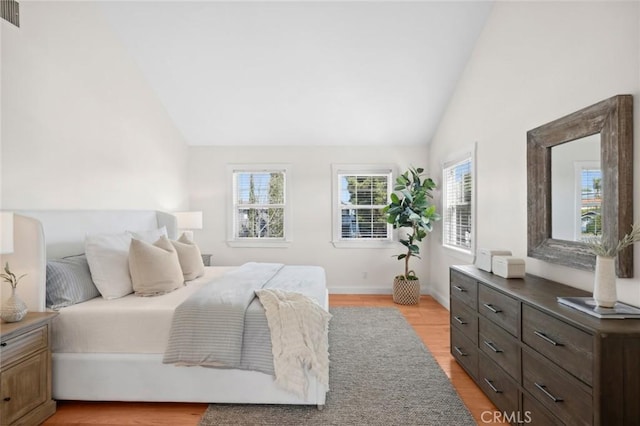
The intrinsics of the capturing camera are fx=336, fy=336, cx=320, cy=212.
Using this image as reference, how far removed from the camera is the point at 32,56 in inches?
102

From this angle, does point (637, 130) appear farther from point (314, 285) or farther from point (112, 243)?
point (112, 243)

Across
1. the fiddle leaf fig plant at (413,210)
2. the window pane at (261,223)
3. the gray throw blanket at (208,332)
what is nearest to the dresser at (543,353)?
the gray throw blanket at (208,332)

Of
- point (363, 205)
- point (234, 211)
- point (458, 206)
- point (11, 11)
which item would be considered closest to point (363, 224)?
point (363, 205)

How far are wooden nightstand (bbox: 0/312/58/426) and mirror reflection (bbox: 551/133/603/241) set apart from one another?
10.9 feet

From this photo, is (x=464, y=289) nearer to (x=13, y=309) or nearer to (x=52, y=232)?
(x=13, y=309)

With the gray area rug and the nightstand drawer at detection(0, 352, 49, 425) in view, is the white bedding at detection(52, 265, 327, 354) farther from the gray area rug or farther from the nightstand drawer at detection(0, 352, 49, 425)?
the gray area rug

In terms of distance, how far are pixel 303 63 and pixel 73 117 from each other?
2.37m

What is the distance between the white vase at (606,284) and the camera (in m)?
1.60

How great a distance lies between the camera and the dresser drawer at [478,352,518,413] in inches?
78.3

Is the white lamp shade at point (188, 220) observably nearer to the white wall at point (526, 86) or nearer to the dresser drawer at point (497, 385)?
the white wall at point (526, 86)

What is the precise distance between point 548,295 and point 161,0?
13.4 ft

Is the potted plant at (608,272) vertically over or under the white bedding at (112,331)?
over

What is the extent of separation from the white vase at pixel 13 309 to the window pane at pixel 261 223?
3416mm
